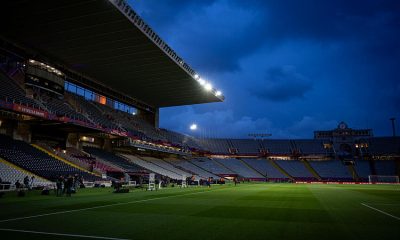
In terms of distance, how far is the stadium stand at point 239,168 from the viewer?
81519mm

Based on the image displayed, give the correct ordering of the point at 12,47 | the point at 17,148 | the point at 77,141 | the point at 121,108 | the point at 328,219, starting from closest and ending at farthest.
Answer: the point at 328,219 → the point at 17,148 → the point at 12,47 → the point at 77,141 → the point at 121,108

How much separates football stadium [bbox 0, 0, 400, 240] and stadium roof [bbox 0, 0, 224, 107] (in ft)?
0.53

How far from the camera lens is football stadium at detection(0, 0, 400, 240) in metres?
9.79

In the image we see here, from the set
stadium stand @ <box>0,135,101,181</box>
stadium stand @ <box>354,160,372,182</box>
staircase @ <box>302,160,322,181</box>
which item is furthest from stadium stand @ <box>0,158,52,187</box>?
stadium stand @ <box>354,160,372,182</box>

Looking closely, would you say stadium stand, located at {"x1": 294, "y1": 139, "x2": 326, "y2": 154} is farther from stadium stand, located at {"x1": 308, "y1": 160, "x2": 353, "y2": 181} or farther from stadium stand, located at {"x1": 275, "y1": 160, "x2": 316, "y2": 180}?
stadium stand, located at {"x1": 275, "y1": 160, "x2": 316, "y2": 180}

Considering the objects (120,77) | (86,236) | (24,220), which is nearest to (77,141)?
(120,77)

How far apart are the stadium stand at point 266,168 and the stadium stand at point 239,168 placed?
91.6 inches

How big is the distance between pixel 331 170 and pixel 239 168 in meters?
26.1

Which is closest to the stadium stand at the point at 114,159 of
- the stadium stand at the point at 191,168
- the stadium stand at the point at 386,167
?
the stadium stand at the point at 191,168

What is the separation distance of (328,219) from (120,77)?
45.7 meters

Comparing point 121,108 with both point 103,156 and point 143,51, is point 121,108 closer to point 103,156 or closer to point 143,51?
point 103,156

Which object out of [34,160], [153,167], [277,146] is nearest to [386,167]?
[277,146]

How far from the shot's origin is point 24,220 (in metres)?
10.4

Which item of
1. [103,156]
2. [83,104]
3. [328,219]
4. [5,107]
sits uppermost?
[83,104]
